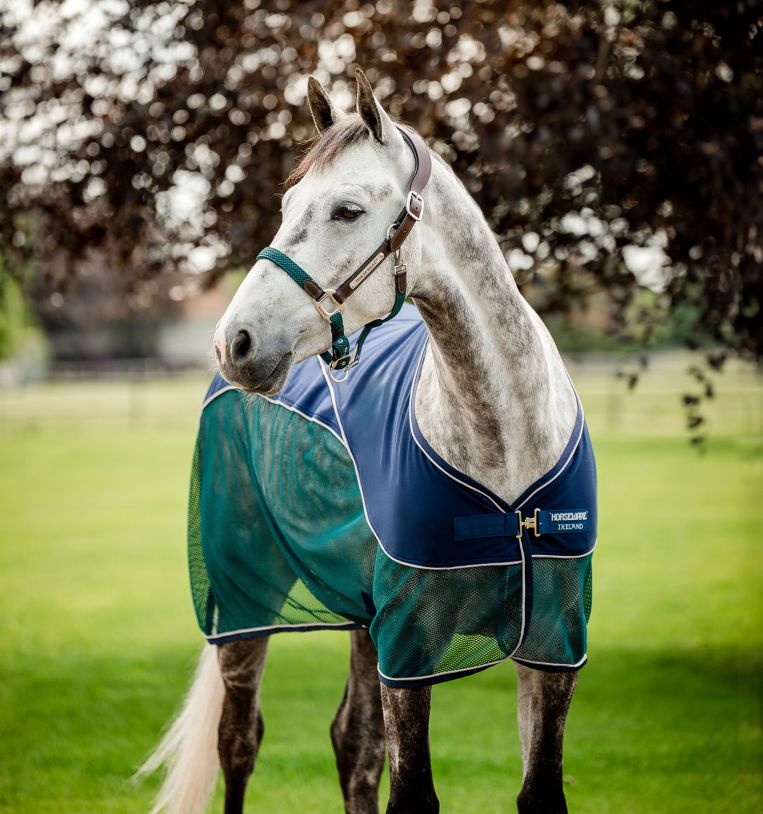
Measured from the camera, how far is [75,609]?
8.34 meters

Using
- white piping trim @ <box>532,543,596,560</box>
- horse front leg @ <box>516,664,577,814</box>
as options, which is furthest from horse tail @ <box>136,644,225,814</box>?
white piping trim @ <box>532,543,596,560</box>

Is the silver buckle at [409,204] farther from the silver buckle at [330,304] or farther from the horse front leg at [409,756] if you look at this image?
the horse front leg at [409,756]

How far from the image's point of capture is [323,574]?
290 cm

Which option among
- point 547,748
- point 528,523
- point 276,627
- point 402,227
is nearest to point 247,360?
point 402,227

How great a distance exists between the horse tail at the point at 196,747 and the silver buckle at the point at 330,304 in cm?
184

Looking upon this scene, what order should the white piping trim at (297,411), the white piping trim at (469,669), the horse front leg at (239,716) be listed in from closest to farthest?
1. the white piping trim at (469,669)
2. the white piping trim at (297,411)
3. the horse front leg at (239,716)

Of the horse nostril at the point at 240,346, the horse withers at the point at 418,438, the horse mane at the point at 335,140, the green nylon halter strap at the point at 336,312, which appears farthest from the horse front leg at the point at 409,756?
the horse mane at the point at 335,140

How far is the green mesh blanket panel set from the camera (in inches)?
95.3

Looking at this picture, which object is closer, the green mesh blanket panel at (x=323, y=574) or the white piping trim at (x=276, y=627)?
the green mesh blanket panel at (x=323, y=574)

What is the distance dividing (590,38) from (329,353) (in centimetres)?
309

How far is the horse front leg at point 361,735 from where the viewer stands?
3.39 metres

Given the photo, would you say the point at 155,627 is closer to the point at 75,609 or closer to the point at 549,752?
the point at 75,609

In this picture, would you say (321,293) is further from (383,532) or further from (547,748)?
(547,748)

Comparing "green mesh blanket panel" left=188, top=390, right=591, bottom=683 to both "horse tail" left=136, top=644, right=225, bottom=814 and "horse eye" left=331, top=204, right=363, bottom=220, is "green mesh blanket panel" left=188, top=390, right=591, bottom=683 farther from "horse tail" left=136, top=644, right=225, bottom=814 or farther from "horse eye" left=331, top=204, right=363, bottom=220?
"horse eye" left=331, top=204, right=363, bottom=220
